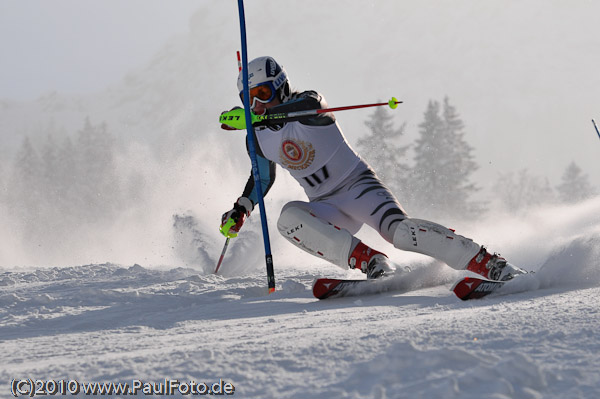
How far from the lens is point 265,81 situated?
4.29 metres

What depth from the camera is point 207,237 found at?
7.52 meters

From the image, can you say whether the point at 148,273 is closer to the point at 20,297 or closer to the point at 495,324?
the point at 20,297

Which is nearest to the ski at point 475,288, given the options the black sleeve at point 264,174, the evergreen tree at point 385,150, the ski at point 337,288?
the ski at point 337,288

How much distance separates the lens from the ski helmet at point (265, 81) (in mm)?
4297

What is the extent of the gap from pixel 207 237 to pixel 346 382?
6.29m

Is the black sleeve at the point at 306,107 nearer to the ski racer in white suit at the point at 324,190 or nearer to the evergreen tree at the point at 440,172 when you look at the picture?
the ski racer in white suit at the point at 324,190

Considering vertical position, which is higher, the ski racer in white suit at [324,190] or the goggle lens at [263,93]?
the goggle lens at [263,93]

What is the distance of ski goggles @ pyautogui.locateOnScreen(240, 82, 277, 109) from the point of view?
14.1 ft

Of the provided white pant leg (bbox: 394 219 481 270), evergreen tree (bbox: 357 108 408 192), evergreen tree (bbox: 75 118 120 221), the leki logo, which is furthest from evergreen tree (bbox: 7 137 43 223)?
white pant leg (bbox: 394 219 481 270)

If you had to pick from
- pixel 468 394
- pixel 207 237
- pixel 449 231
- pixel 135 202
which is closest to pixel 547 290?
pixel 449 231

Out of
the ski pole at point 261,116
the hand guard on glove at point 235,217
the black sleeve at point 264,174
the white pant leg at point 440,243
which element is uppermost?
the ski pole at point 261,116

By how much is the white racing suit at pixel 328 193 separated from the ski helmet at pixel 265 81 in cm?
14

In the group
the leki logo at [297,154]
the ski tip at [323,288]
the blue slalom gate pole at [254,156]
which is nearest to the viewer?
the ski tip at [323,288]

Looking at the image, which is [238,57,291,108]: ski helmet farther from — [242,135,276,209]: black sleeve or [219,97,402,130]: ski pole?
[242,135,276,209]: black sleeve
